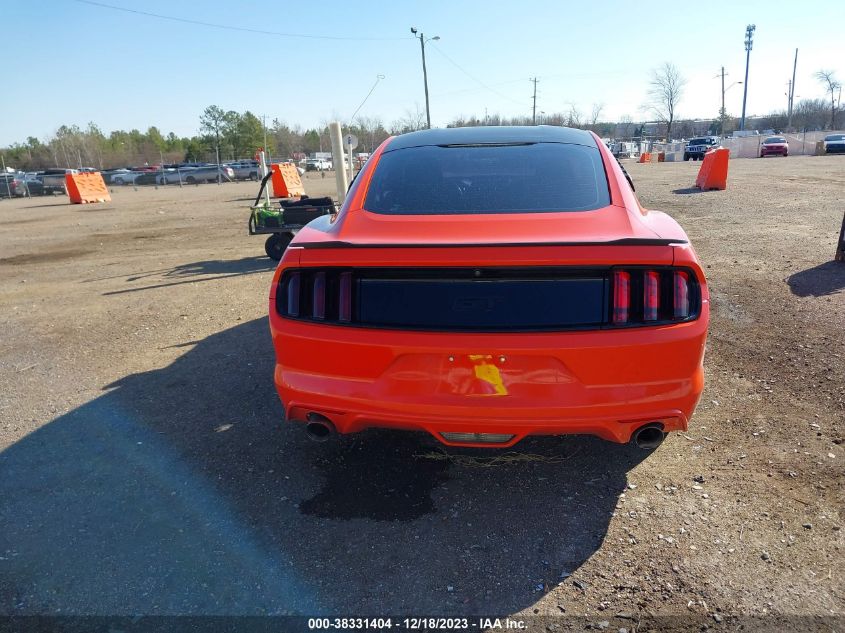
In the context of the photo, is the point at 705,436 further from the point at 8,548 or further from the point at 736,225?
the point at 736,225

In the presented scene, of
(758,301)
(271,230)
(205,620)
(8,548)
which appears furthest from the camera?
(271,230)

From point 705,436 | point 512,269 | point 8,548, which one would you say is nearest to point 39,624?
point 8,548

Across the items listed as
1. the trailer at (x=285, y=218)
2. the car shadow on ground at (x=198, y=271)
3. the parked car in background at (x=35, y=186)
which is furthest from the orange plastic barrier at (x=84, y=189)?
the trailer at (x=285, y=218)

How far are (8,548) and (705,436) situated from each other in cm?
370

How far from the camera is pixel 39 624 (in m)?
2.14

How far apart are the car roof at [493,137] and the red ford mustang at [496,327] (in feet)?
3.36

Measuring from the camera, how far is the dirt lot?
88.1 inches

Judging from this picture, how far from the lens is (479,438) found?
259 cm

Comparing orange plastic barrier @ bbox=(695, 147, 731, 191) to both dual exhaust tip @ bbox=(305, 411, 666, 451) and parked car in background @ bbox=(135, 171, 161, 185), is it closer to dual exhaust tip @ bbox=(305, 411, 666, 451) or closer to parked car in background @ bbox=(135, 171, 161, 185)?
dual exhaust tip @ bbox=(305, 411, 666, 451)

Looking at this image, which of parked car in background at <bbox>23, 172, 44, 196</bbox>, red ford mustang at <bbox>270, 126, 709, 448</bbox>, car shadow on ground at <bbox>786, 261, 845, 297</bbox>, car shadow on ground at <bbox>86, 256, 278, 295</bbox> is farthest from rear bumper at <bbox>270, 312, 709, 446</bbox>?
parked car in background at <bbox>23, 172, 44, 196</bbox>

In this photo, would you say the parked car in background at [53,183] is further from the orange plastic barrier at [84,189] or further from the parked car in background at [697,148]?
the parked car in background at [697,148]

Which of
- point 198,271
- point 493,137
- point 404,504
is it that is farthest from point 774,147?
point 404,504

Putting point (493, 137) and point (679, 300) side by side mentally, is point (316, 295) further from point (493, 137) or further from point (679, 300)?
point (493, 137)

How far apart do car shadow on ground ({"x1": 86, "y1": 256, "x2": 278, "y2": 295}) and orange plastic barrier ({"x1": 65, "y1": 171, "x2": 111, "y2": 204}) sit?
66.9 feet
